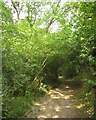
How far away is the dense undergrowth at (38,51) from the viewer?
17.4 ft

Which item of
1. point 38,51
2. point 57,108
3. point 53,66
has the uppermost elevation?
point 38,51

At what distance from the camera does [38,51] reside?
28.4ft

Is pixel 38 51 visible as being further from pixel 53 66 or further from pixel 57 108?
pixel 53 66

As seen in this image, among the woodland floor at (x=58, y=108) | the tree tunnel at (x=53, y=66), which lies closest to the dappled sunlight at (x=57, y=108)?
the woodland floor at (x=58, y=108)

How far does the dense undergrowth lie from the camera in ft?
17.4

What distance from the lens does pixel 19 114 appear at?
19.7ft

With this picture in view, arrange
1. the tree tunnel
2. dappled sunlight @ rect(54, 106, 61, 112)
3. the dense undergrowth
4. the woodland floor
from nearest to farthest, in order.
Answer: the dense undergrowth, the woodland floor, dappled sunlight @ rect(54, 106, 61, 112), the tree tunnel

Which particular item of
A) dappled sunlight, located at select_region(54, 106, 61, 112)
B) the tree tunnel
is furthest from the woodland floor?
the tree tunnel

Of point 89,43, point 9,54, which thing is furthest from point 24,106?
point 89,43

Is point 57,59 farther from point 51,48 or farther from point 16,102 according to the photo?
point 16,102

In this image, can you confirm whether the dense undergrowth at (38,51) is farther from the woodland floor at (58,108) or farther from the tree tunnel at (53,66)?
the woodland floor at (58,108)

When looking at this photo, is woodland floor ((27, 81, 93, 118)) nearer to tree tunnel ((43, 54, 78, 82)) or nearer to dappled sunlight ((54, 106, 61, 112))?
dappled sunlight ((54, 106, 61, 112))

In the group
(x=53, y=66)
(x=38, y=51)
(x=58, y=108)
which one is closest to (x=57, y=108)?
(x=58, y=108)

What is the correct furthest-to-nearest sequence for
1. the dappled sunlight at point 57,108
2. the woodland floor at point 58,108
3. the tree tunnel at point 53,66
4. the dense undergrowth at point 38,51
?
the tree tunnel at point 53,66 → the dappled sunlight at point 57,108 → the woodland floor at point 58,108 → the dense undergrowth at point 38,51
